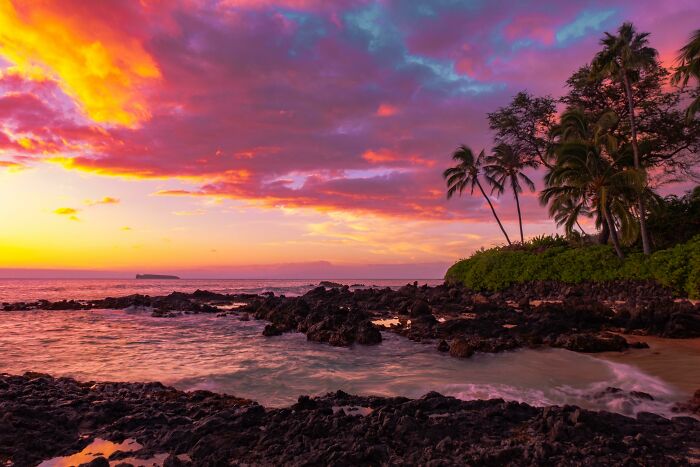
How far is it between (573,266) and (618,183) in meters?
6.27

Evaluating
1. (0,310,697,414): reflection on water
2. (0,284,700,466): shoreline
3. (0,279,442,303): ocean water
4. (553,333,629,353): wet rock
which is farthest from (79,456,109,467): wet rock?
(0,279,442,303): ocean water

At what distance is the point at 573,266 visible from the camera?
28.2 metres

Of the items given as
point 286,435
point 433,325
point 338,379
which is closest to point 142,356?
point 338,379

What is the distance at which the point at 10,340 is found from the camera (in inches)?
689

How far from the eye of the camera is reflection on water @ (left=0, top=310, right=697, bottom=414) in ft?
29.9

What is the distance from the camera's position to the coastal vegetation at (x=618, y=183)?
84.7ft

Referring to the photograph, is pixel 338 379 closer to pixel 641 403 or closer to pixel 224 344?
pixel 641 403

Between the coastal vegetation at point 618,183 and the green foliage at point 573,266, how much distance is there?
0.06 metres

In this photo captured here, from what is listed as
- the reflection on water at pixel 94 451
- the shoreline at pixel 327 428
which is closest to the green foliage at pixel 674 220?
the shoreline at pixel 327 428

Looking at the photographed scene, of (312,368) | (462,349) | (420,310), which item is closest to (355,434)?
(312,368)

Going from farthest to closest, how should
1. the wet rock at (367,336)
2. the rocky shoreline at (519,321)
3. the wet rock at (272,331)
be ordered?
the wet rock at (272,331) → the wet rock at (367,336) → the rocky shoreline at (519,321)

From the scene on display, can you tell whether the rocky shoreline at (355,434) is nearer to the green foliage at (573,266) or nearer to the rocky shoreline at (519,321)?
the rocky shoreline at (519,321)

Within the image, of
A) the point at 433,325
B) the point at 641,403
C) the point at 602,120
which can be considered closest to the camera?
the point at 641,403

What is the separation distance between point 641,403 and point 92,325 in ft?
80.1
